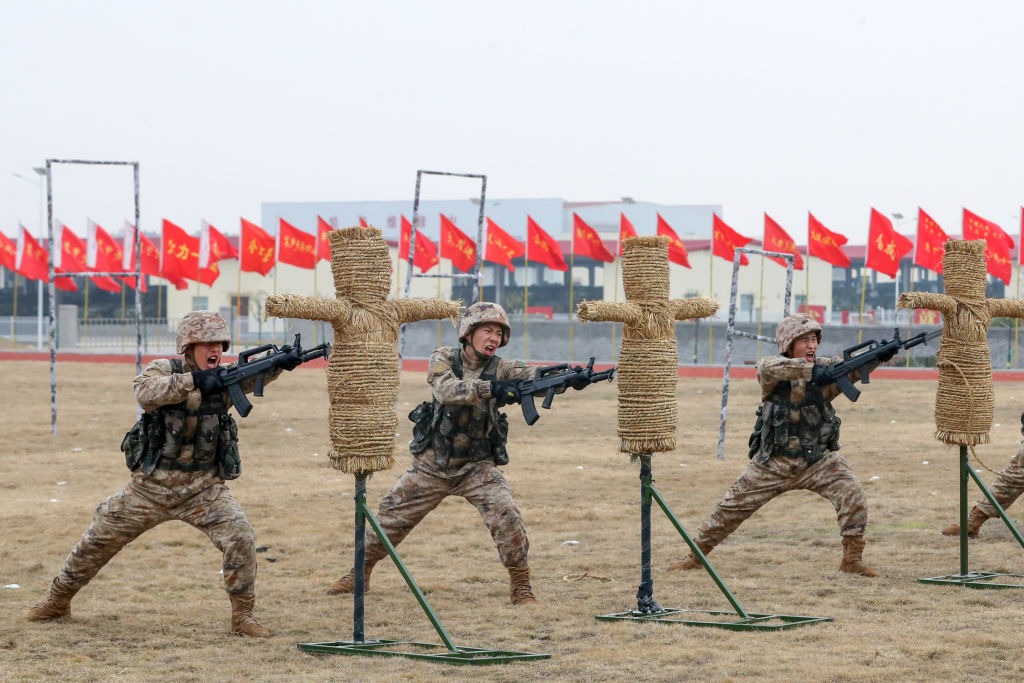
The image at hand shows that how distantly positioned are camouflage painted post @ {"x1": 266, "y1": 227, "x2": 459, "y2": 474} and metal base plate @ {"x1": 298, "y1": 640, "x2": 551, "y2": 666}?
87cm

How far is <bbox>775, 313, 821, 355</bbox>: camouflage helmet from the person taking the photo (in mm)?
9234

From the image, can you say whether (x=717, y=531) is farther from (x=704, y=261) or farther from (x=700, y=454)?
(x=704, y=261)

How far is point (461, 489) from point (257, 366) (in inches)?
75.1

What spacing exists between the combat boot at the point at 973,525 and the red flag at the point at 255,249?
94.3 feet

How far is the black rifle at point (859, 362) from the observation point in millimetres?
8414

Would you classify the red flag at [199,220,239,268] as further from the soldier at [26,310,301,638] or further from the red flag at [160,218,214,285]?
the soldier at [26,310,301,638]

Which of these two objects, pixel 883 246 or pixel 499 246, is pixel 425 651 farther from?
pixel 883 246

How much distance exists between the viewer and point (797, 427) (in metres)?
9.38

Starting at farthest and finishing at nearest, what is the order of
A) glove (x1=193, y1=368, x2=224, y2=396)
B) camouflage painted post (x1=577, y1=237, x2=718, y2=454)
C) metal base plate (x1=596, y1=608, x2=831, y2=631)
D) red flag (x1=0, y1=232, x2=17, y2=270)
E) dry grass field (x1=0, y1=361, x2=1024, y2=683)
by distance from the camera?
red flag (x1=0, y1=232, x2=17, y2=270) < camouflage painted post (x1=577, y1=237, x2=718, y2=454) < metal base plate (x1=596, y1=608, x2=831, y2=631) < glove (x1=193, y1=368, x2=224, y2=396) < dry grass field (x1=0, y1=361, x2=1024, y2=683)

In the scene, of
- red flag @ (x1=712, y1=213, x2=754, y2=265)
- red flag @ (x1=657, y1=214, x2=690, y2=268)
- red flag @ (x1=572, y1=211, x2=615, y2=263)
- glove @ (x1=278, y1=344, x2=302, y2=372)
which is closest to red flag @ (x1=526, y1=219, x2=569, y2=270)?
red flag @ (x1=572, y1=211, x2=615, y2=263)

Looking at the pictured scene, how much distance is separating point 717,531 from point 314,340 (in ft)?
107

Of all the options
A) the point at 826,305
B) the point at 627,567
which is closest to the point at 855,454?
the point at 627,567

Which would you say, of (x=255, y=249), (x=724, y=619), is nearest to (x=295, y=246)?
(x=255, y=249)

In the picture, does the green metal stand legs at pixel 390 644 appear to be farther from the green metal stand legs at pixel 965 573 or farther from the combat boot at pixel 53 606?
the green metal stand legs at pixel 965 573
